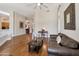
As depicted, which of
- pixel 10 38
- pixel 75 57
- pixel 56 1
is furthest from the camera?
pixel 10 38

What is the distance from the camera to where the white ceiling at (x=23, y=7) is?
2.45 metres

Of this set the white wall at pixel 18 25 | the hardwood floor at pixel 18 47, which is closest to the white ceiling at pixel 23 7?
the white wall at pixel 18 25

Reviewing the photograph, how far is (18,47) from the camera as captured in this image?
8.57 feet

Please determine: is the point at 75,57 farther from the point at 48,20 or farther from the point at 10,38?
the point at 10,38

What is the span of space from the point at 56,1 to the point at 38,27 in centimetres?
78

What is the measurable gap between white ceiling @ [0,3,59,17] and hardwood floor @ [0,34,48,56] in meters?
0.59

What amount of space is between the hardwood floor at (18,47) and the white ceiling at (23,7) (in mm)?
590

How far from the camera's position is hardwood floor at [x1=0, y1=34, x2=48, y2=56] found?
2473 mm

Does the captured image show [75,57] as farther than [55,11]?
No

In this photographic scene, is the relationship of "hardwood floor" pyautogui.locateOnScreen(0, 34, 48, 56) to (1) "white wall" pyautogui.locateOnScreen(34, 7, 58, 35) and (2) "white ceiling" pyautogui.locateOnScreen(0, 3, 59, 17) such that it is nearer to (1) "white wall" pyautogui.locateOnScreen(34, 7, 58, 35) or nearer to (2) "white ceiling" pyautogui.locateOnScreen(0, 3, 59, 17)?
(1) "white wall" pyautogui.locateOnScreen(34, 7, 58, 35)

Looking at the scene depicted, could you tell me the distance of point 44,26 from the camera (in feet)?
8.98

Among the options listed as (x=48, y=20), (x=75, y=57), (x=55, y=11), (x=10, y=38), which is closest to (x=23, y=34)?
(x=10, y=38)

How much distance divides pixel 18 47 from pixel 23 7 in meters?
0.99

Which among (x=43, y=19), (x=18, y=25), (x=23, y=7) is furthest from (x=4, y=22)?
(x=43, y=19)
